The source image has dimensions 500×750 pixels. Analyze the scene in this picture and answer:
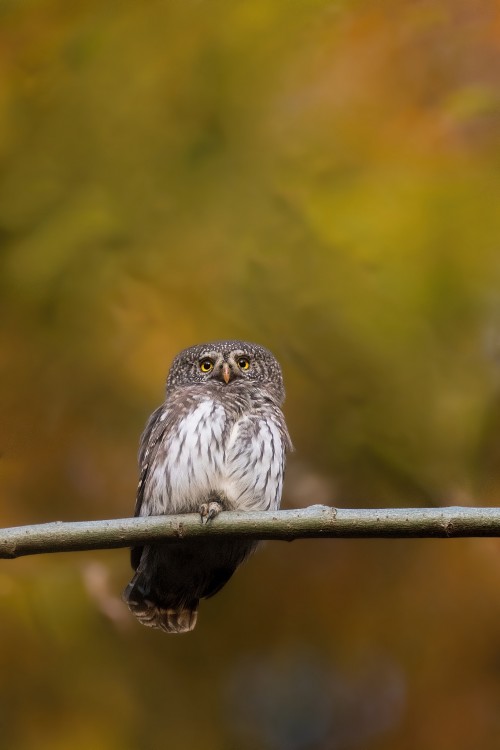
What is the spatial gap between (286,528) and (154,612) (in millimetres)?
1790

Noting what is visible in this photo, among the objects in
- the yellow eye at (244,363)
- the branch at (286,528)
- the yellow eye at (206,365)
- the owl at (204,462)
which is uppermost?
the yellow eye at (244,363)

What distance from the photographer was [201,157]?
25.0 feet

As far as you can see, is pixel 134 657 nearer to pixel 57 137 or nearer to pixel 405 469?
pixel 405 469

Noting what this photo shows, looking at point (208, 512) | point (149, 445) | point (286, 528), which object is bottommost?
point (286, 528)

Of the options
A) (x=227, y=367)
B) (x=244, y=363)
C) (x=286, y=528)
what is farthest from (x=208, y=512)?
(x=244, y=363)

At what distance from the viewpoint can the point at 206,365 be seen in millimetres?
5270

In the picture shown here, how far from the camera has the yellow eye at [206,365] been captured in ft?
17.3

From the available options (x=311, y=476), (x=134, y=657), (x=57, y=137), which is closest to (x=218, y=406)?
(x=311, y=476)

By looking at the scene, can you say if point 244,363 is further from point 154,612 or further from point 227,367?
point 154,612

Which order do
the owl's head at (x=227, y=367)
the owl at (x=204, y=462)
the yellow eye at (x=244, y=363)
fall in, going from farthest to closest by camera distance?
the yellow eye at (x=244, y=363)
the owl's head at (x=227, y=367)
the owl at (x=204, y=462)

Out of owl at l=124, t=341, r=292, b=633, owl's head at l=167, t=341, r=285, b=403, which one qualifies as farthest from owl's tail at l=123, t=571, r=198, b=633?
owl's head at l=167, t=341, r=285, b=403

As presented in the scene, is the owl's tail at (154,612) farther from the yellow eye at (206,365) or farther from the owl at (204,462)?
the yellow eye at (206,365)

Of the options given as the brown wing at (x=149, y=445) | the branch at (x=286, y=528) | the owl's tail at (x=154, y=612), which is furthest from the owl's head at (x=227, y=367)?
the branch at (x=286, y=528)

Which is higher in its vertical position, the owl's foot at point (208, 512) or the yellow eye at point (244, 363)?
the yellow eye at point (244, 363)
